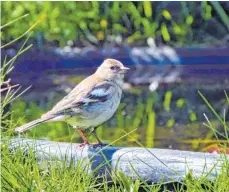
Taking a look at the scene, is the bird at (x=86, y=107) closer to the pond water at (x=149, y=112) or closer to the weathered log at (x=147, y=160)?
the weathered log at (x=147, y=160)

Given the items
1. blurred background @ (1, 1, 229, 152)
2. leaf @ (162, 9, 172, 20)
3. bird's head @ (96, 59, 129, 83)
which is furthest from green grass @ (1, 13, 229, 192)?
leaf @ (162, 9, 172, 20)

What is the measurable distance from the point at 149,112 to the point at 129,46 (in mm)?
2129

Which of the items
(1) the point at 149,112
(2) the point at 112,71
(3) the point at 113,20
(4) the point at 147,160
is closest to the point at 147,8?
(3) the point at 113,20

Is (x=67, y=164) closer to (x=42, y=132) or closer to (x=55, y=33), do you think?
(x=42, y=132)

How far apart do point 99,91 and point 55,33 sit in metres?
4.92

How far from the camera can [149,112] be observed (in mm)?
6926

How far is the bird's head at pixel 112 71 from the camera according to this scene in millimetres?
4641

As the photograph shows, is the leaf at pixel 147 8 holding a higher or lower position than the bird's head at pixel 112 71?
lower

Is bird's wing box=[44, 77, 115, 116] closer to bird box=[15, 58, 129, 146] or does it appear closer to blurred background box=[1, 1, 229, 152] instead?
bird box=[15, 58, 129, 146]

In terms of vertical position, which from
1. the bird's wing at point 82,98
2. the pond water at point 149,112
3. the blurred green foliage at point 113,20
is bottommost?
the pond water at point 149,112

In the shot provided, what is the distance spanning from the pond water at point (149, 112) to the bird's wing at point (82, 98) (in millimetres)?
827

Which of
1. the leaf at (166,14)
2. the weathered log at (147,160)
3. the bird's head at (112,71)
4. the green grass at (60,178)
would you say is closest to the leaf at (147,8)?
the leaf at (166,14)

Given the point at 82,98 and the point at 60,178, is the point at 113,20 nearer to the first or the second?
the point at 82,98

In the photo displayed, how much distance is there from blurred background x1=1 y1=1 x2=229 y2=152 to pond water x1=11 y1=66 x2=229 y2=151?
0.07 feet
